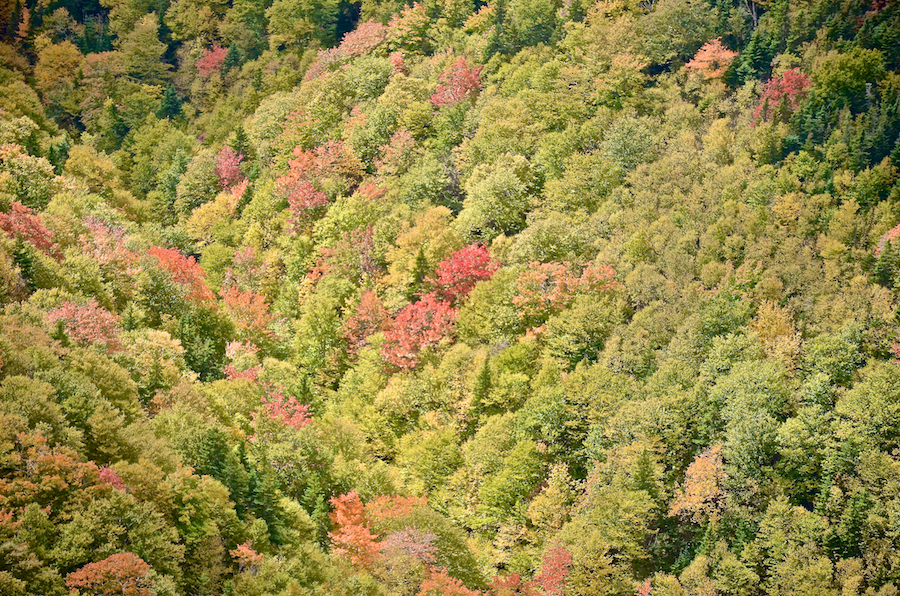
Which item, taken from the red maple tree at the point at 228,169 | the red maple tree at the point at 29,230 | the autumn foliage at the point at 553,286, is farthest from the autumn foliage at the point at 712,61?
the red maple tree at the point at 29,230

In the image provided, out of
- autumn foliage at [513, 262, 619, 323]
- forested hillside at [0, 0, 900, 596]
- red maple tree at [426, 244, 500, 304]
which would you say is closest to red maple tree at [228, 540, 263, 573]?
forested hillside at [0, 0, 900, 596]

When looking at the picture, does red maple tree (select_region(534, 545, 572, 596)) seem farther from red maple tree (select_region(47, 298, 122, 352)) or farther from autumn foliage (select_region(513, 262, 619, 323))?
red maple tree (select_region(47, 298, 122, 352))

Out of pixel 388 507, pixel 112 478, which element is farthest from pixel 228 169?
pixel 112 478

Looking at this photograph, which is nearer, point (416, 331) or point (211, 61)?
point (416, 331)

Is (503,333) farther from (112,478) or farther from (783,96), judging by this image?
(112,478)

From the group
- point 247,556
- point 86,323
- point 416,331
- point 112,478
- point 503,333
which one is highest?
point 86,323

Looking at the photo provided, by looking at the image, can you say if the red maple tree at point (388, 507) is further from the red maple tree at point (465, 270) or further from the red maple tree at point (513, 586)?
the red maple tree at point (465, 270)
